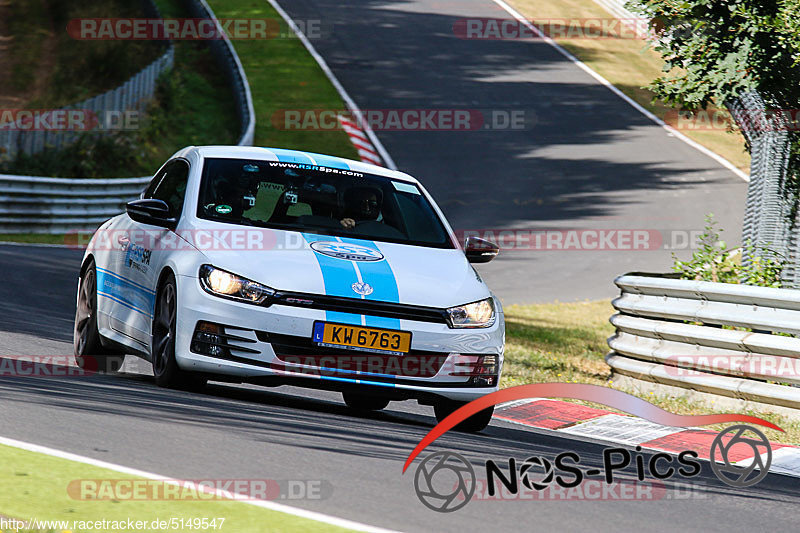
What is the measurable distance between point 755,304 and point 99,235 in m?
5.22

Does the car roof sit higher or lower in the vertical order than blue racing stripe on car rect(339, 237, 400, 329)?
higher

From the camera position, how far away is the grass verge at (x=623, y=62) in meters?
34.7

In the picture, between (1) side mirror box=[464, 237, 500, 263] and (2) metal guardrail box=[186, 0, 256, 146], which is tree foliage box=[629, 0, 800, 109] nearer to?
(1) side mirror box=[464, 237, 500, 263]

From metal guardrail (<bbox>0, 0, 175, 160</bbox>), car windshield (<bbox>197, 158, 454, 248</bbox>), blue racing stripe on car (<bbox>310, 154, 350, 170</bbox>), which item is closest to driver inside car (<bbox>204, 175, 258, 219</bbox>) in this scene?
car windshield (<bbox>197, 158, 454, 248</bbox>)

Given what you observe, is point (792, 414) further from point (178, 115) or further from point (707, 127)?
point (707, 127)

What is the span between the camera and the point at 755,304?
1016 cm

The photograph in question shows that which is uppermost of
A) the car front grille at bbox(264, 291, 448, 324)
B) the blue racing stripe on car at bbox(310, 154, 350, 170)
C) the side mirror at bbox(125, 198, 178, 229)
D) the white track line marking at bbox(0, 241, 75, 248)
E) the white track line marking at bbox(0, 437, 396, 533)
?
the blue racing stripe on car at bbox(310, 154, 350, 170)

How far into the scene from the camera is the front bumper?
25.0 ft

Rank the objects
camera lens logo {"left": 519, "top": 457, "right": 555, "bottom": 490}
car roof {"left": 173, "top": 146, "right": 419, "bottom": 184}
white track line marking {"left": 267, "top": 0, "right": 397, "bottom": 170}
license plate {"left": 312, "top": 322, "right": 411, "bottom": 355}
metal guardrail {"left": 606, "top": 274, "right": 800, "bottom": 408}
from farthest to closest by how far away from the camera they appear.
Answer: white track line marking {"left": 267, "top": 0, "right": 397, "bottom": 170} < metal guardrail {"left": 606, "top": 274, "right": 800, "bottom": 408} < car roof {"left": 173, "top": 146, "right": 419, "bottom": 184} < license plate {"left": 312, "top": 322, "right": 411, "bottom": 355} < camera lens logo {"left": 519, "top": 457, "right": 555, "bottom": 490}

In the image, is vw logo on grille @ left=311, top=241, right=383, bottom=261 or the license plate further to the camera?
vw logo on grille @ left=311, top=241, right=383, bottom=261

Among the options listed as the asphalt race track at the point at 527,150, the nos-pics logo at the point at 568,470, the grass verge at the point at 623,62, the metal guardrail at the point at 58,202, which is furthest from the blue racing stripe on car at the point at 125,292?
the grass verge at the point at 623,62

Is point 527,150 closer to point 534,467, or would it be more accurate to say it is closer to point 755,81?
point 755,81

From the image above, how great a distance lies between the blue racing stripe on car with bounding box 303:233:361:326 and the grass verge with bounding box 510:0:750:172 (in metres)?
25.0

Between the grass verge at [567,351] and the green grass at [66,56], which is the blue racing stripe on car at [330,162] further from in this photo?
the green grass at [66,56]
